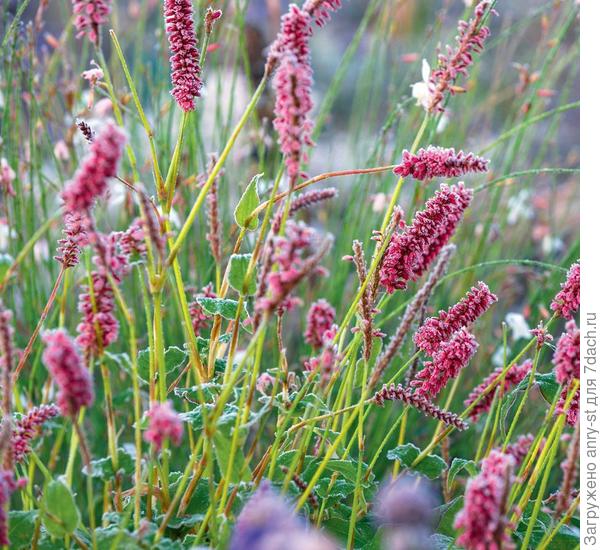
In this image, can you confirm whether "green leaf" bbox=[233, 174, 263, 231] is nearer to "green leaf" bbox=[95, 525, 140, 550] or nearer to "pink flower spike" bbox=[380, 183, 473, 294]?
"pink flower spike" bbox=[380, 183, 473, 294]

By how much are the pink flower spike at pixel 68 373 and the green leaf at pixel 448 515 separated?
54cm

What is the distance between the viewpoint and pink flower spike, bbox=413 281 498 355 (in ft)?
2.92

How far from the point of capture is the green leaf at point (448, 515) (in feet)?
3.18

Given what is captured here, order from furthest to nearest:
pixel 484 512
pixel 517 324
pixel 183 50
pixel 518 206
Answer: pixel 518 206
pixel 517 324
pixel 183 50
pixel 484 512

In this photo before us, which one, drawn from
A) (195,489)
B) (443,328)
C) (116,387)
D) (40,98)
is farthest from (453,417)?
(40,98)

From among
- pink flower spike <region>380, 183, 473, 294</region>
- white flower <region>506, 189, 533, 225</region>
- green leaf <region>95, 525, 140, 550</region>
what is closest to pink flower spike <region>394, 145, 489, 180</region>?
pink flower spike <region>380, 183, 473, 294</region>

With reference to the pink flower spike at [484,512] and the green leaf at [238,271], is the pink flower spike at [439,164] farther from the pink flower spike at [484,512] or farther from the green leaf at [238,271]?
the pink flower spike at [484,512]

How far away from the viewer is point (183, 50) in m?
0.84

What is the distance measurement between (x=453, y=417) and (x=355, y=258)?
210mm

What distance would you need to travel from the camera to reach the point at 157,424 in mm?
630

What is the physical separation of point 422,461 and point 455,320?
22cm

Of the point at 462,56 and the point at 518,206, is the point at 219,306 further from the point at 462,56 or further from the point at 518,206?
the point at 518,206

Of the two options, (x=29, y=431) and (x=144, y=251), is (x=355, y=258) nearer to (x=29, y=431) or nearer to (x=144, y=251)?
(x=144, y=251)

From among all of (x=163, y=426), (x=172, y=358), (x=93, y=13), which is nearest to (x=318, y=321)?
(x=172, y=358)
